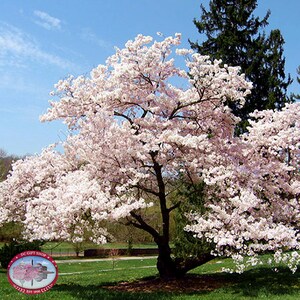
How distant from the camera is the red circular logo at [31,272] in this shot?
7.47 meters

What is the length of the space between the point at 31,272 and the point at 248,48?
26606 mm

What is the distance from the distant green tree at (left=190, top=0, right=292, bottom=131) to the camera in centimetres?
2972

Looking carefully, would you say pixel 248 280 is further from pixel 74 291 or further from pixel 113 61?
pixel 113 61

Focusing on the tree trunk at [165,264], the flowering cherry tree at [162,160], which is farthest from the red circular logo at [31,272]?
the tree trunk at [165,264]

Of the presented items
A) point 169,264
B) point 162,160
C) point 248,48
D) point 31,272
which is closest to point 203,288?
point 169,264

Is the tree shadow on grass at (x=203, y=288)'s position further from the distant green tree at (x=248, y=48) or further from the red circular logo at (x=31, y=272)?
the distant green tree at (x=248, y=48)

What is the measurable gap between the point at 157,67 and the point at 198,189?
3.83m

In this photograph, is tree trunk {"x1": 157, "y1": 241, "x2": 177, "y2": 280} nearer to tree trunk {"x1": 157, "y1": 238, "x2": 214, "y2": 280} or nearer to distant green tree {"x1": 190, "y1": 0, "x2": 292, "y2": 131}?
tree trunk {"x1": 157, "y1": 238, "x2": 214, "y2": 280}

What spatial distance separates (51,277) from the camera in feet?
25.2

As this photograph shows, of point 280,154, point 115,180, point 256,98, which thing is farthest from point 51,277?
point 256,98

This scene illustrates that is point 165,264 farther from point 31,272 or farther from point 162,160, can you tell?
point 31,272

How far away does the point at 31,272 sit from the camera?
24.9 feet

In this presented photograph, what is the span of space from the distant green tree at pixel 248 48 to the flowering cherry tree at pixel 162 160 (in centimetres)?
1705

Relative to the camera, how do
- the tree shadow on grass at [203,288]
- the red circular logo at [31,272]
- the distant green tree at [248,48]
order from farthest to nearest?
the distant green tree at [248,48], the tree shadow on grass at [203,288], the red circular logo at [31,272]
